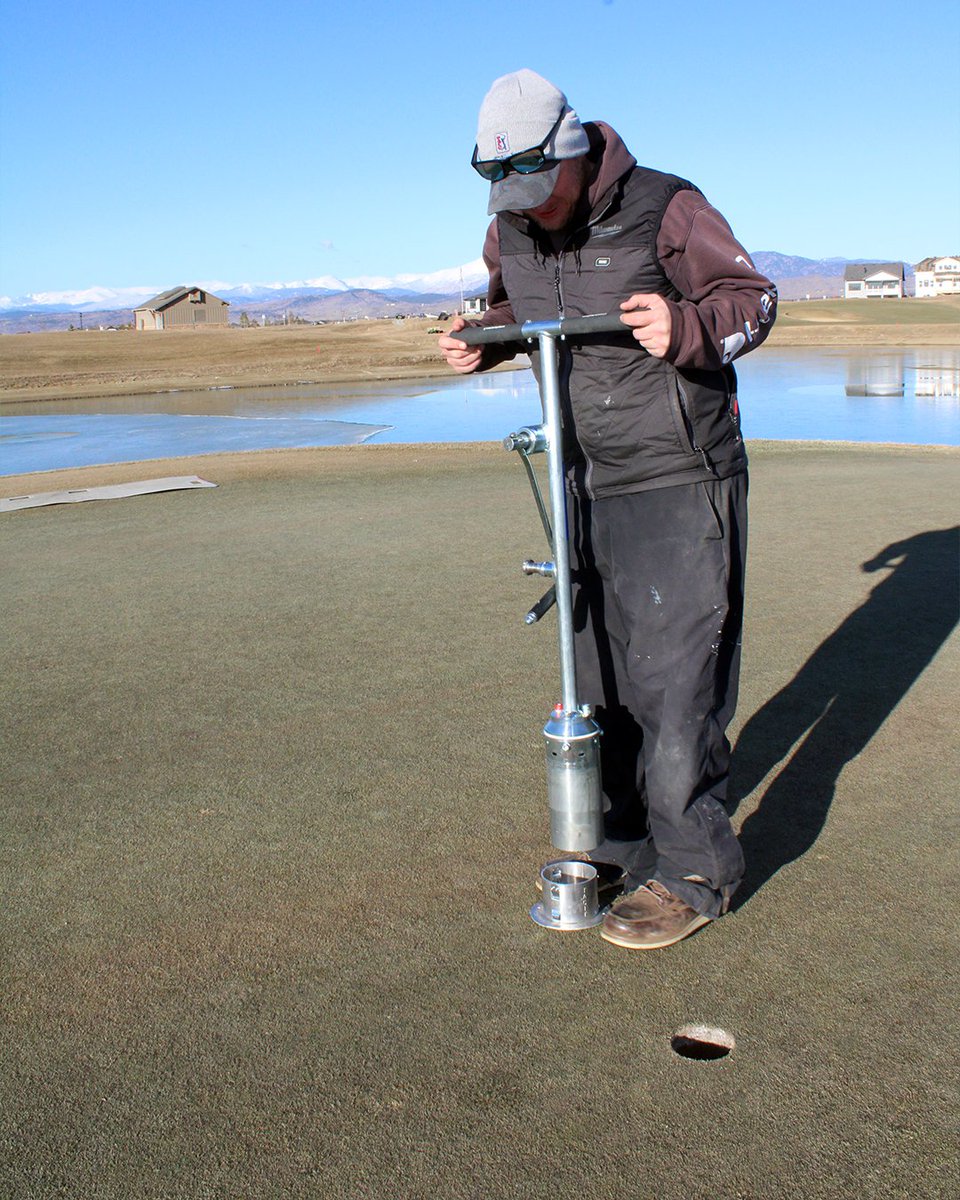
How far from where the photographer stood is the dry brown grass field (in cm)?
4616

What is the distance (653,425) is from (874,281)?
199538mm

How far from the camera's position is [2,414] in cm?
→ 3422

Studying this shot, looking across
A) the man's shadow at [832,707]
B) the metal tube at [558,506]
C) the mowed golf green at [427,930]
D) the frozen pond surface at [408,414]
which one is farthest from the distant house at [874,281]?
the metal tube at [558,506]

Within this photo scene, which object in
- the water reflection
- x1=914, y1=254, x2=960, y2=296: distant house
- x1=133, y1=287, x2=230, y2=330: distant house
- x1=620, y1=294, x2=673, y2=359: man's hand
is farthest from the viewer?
x1=914, y1=254, x2=960, y2=296: distant house

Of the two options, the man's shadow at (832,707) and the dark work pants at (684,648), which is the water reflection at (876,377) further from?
the dark work pants at (684,648)

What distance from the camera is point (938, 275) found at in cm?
19300

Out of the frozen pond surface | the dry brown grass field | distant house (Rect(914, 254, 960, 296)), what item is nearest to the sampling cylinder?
the frozen pond surface

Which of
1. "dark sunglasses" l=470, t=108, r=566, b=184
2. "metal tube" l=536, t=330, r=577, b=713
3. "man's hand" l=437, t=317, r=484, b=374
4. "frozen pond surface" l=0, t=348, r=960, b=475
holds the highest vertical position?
"dark sunglasses" l=470, t=108, r=566, b=184

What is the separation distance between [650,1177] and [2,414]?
35.5 meters

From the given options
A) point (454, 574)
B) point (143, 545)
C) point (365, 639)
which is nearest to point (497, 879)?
point (365, 639)

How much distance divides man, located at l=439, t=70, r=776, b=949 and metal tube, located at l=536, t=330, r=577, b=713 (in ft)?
0.46

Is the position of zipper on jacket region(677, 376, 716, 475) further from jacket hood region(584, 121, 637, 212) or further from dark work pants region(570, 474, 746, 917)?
jacket hood region(584, 121, 637, 212)

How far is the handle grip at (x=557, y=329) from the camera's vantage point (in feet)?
9.17

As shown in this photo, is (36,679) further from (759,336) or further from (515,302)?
(759,336)
